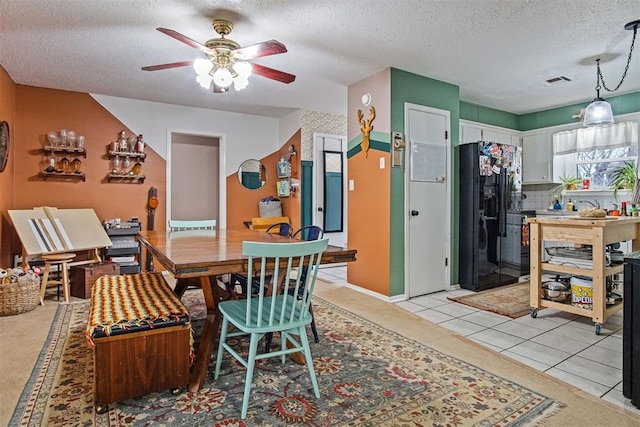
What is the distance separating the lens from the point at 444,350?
248cm

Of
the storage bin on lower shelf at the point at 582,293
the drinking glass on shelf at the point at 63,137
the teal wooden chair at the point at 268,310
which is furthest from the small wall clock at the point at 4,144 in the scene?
the storage bin on lower shelf at the point at 582,293

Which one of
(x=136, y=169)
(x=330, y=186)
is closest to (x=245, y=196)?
(x=330, y=186)

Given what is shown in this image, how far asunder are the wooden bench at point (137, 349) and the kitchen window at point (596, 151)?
547 cm

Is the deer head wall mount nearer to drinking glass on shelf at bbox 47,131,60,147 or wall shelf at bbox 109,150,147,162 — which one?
wall shelf at bbox 109,150,147,162

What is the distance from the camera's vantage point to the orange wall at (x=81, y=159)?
4.33m

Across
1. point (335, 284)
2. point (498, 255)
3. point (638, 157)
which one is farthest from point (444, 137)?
point (638, 157)

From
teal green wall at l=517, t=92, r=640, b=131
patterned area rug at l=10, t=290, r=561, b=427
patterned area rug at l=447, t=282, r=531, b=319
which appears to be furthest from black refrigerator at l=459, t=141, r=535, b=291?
patterned area rug at l=10, t=290, r=561, b=427

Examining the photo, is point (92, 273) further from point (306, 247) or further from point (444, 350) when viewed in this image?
point (444, 350)

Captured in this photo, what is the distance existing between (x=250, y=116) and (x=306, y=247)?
4.53m

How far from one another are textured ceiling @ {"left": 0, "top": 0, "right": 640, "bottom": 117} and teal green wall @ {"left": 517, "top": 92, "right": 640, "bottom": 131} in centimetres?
15

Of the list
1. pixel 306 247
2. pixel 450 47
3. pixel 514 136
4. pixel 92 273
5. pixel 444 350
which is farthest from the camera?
pixel 514 136

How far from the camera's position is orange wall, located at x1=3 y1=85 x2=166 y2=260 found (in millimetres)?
→ 4328

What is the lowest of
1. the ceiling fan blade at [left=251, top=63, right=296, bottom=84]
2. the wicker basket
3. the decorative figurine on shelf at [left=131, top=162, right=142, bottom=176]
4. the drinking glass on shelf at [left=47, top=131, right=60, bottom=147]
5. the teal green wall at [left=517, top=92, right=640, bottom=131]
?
the wicker basket

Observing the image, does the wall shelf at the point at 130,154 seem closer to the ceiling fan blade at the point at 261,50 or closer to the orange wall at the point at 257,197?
the orange wall at the point at 257,197
